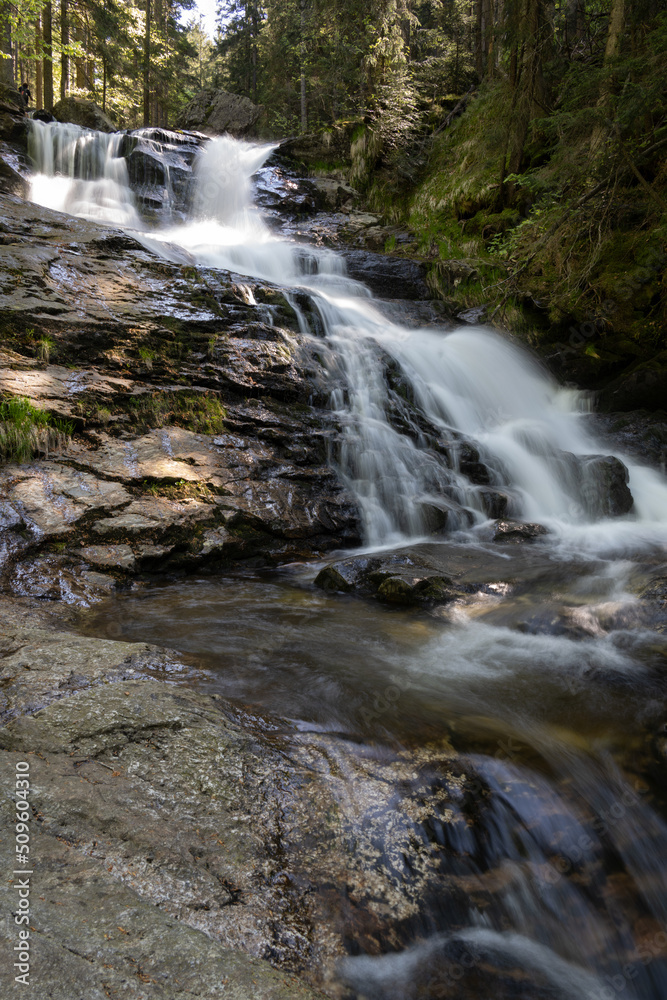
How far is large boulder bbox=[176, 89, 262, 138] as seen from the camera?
75.7 feet

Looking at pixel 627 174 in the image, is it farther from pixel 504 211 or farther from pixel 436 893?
pixel 436 893

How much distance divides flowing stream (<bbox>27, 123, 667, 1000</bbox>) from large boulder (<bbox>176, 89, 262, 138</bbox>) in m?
18.5

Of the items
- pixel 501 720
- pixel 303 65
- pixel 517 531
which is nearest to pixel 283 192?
pixel 303 65

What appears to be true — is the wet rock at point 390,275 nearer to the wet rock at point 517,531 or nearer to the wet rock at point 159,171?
the wet rock at point 159,171

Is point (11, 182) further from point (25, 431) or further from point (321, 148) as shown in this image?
point (321, 148)

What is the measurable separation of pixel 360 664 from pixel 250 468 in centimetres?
315

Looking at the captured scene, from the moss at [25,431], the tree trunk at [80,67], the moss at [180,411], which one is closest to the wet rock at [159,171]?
the moss at [180,411]

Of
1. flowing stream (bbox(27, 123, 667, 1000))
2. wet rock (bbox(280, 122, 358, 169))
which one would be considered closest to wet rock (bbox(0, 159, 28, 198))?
flowing stream (bbox(27, 123, 667, 1000))

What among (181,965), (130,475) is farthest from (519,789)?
(130,475)

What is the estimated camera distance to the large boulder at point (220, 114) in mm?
23078

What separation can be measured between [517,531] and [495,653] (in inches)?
110

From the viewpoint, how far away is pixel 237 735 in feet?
8.18

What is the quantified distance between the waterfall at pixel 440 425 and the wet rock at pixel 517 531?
0.96 ft

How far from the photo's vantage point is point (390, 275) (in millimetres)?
12219
